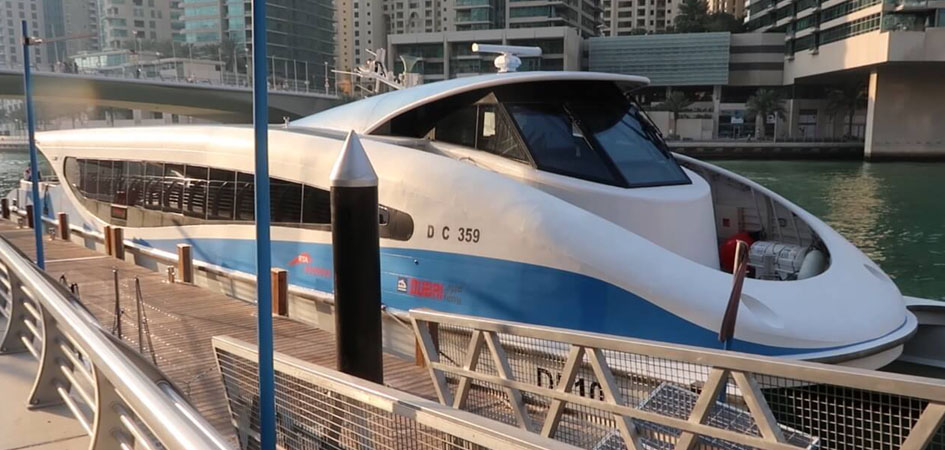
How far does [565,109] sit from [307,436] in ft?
17.4

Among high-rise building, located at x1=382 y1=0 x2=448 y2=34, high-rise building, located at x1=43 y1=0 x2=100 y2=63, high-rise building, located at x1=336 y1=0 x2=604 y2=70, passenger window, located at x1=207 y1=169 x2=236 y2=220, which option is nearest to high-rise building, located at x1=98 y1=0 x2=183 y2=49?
high-rise building, located at x1=43 y1=0 x2=100 y2=63

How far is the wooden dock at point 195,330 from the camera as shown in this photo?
6754 millimetres

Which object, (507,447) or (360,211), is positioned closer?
(507,447)

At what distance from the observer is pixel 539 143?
25.2ft

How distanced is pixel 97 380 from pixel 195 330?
599 centimetres

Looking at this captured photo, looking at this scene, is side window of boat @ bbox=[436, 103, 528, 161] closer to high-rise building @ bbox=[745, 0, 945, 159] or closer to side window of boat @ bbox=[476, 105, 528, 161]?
side window of boat @ bbox=[476, 105, 528, 161]

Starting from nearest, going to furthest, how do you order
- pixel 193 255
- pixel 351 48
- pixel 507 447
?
1. pixel 507 447
2. pixel 193 255
3. pixel 351 48

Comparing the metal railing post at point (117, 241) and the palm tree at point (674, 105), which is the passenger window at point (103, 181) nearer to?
the metal railing post at point (117, 241)

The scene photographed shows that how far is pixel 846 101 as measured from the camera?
3260 inches

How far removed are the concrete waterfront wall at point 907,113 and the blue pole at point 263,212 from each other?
6948 centimetres

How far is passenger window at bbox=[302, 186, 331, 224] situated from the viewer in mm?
8320

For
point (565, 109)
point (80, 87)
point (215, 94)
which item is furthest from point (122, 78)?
point (565, 109)

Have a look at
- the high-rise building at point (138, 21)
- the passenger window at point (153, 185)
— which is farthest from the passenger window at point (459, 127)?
the high-rise building at point (138, 21)

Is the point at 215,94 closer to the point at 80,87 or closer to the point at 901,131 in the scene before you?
the point at 80,87
